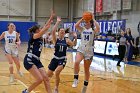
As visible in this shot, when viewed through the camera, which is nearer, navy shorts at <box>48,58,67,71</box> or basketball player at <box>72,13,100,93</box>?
basketball player at <box>72,13,100,93</box>

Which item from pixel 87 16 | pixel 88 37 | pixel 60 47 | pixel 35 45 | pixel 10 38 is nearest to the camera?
pixel 35 45

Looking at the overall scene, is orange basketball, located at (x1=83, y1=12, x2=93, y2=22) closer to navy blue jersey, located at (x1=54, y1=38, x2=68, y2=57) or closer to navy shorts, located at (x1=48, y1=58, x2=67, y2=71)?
navy blue jersey, located at (x1=54, y1=38, x2=68, y2=57)

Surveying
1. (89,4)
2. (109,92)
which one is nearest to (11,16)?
(89,4)

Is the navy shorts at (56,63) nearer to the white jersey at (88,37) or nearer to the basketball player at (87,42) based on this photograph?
the basketball player at (87,42)

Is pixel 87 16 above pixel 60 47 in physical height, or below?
above

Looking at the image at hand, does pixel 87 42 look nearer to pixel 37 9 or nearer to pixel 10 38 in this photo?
pixel 10 38

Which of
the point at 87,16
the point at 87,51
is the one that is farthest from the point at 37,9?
A: the point at 87,16

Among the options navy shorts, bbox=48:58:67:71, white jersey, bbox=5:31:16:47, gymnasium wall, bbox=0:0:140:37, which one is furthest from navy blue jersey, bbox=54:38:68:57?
gymnasium wall, bbox=0:0:140:37

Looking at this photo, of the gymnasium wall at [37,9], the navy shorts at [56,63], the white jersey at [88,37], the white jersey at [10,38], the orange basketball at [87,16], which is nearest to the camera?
the orange basketball at [87,16]

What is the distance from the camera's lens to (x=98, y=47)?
77.7 ft

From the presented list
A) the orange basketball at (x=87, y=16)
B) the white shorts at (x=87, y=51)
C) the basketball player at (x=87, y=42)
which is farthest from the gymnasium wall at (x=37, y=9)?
the orange basketball at (x=87, y=16)

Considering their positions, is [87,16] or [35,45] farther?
[87,16]

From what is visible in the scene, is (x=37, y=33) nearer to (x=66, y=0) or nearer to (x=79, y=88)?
(x=79, y=88)

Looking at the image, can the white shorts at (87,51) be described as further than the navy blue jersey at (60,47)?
No
